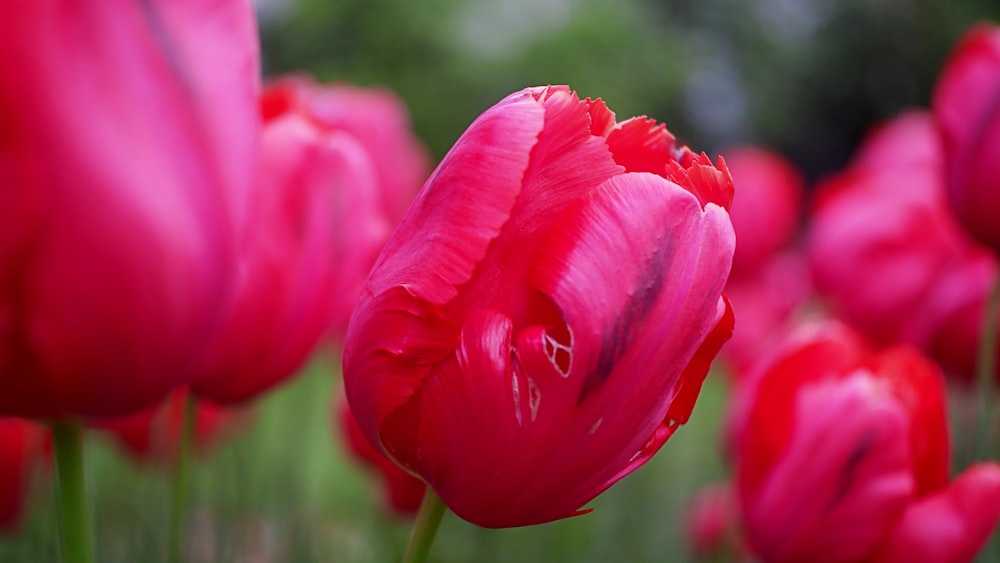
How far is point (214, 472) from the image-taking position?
1.18 metres

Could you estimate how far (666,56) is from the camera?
6.68m

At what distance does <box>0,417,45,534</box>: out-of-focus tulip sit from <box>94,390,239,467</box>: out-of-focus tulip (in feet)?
0.16

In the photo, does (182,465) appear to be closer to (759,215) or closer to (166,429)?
(166,429)

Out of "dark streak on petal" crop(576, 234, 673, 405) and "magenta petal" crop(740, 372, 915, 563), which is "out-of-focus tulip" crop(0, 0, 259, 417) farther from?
"magenta petal" crop(740, 372, 915, 563)

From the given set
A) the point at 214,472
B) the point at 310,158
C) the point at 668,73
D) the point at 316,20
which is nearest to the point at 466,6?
the point at 316,20

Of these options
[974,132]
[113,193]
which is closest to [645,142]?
[113,193]

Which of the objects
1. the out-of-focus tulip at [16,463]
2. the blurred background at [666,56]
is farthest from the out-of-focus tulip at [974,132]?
the blurred background at [666,56]

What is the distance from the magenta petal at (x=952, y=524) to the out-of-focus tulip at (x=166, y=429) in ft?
1.37

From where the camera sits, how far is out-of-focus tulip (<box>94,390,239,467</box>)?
0.73 metres

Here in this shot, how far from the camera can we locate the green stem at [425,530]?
311 millimetres

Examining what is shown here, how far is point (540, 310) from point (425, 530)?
0.25ft

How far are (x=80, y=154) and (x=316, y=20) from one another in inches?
243

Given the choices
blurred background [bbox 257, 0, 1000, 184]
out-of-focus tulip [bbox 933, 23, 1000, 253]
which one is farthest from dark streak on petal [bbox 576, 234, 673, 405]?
blurred background [bbox 257, 0, 1000, 184]

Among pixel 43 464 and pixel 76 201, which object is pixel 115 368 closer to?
pixel 76 201
